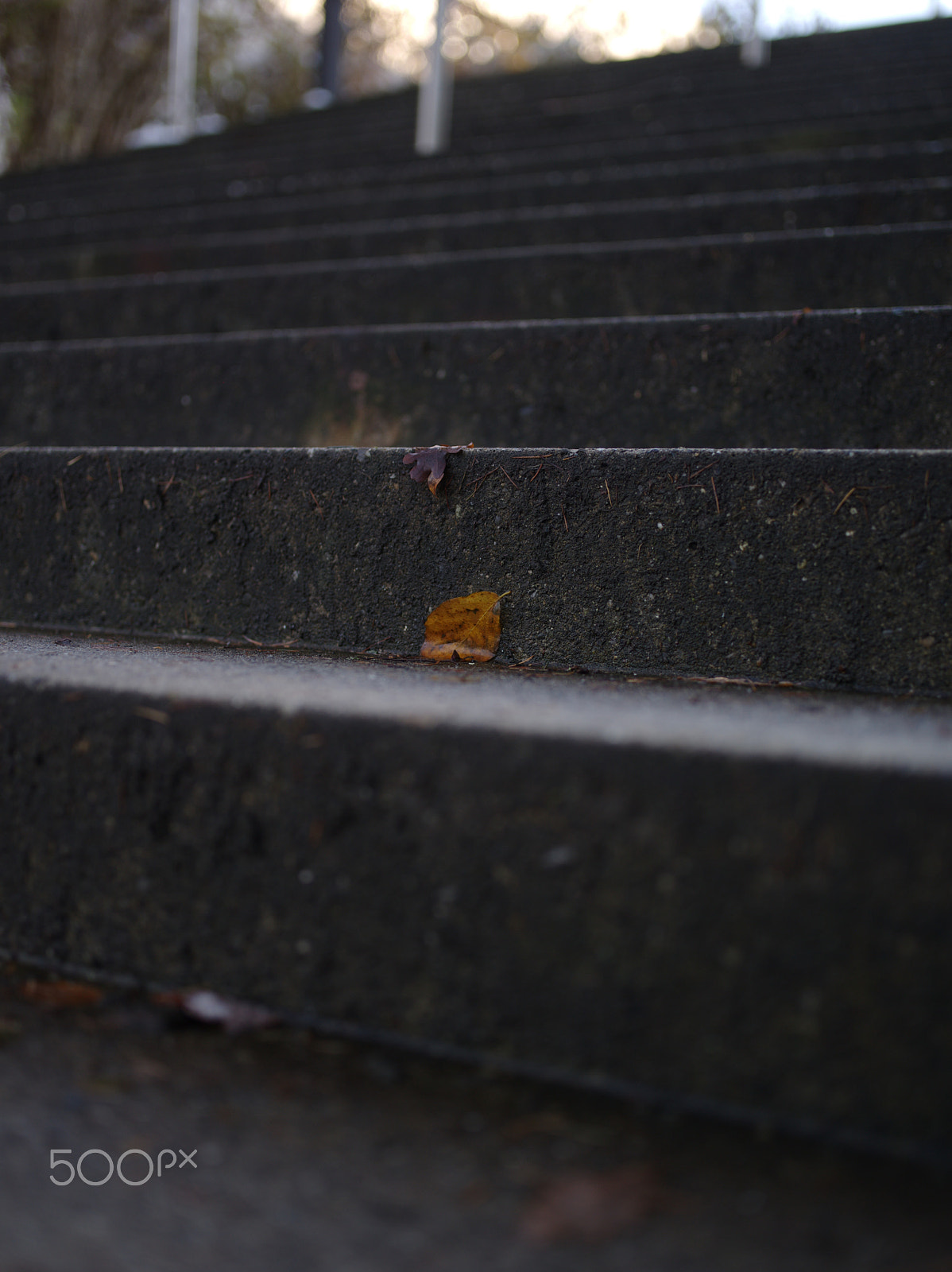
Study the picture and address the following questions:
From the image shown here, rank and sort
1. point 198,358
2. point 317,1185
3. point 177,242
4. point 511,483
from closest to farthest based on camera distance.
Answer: point 317,1185 < point 511,483 < point 198,358 < point 177,242

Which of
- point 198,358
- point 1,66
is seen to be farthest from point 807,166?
point 1,66

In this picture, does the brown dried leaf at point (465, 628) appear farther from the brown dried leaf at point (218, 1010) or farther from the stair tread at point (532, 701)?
the brown dried leaf at point (218, 1010)

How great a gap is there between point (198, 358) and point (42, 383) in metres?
0.40

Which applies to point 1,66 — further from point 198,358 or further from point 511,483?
point 511,483

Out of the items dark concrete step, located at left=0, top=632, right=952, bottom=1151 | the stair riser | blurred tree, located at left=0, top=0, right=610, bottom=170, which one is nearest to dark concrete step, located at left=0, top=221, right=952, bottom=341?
dark concrete step, located at left=0, top=632, right=952, bottom=1151

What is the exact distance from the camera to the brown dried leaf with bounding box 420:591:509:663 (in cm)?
126

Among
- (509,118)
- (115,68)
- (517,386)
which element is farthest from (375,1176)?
(115,68)

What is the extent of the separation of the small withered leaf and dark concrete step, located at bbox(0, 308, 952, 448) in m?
0.34

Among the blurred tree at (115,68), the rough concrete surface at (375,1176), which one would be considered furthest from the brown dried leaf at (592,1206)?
the blurred tree at (115,68)

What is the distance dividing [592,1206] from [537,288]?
175 centimetres

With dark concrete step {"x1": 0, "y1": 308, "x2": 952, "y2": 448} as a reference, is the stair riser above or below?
below

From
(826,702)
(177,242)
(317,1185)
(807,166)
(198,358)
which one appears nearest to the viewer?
(317,1185)

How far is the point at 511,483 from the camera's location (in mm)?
1262

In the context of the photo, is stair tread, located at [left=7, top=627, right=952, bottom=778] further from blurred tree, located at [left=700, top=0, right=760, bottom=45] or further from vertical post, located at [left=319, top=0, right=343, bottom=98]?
vertical post, located at [left=319, top=0, right=343, bottom=98]
